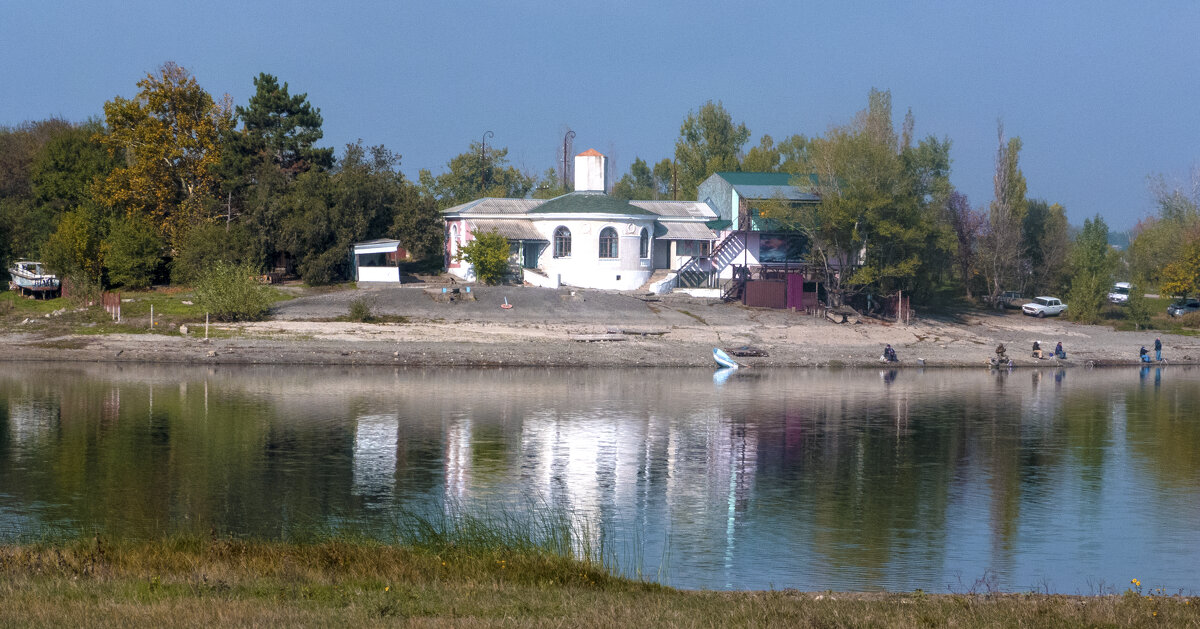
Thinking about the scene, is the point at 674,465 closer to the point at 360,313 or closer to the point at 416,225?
the point at 360,313

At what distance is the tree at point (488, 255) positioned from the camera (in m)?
68.1

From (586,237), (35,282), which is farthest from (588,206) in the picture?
(35,282)

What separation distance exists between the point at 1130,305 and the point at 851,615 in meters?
67.4

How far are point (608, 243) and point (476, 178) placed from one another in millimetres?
44720

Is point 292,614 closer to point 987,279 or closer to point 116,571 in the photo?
point 116,571

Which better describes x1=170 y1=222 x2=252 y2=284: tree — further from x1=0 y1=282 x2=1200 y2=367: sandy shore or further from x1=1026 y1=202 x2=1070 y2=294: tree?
x1=1026 y1=202 x2=1070 y2=294: tree

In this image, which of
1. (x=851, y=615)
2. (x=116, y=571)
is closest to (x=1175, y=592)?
(x=851, y=615)

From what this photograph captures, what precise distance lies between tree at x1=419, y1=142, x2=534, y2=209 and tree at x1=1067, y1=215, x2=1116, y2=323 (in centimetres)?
→ 5462

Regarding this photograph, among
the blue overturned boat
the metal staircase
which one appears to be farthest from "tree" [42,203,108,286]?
the metal staircase

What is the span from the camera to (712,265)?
2837 inches

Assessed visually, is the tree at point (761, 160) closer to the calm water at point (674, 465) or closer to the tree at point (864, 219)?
the tree at point (864, 219)

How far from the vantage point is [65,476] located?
2711 centimetres

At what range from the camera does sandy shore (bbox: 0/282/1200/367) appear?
5331 centimetres

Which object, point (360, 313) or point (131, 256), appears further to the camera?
point (131, 256)
